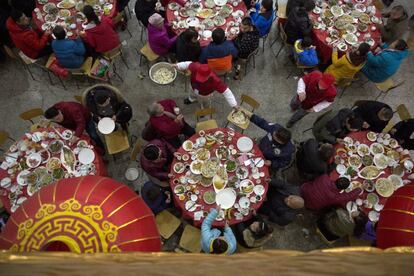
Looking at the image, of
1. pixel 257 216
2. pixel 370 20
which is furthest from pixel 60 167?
pixel 370 20

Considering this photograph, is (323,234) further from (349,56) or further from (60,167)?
(60,167)

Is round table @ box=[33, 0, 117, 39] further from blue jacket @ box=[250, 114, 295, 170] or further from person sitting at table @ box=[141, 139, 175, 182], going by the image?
blue jacket @ box=[250, 114, 295, 170]

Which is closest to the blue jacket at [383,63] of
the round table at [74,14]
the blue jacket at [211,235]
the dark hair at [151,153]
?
the blue jacket at [211,235]

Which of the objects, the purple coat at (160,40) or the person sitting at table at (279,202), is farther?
→ the purple coat at (160,40)

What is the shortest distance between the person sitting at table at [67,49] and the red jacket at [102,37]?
0.25m

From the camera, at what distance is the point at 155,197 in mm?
6203

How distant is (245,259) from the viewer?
7.21 ft

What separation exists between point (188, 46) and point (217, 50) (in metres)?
0.62

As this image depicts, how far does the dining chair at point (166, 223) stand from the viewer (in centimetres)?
668

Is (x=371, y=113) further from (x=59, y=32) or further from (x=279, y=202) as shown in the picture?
(x=59, y=32)

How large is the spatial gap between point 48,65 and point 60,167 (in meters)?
2.87

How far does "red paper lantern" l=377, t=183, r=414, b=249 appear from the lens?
3297 millimetres

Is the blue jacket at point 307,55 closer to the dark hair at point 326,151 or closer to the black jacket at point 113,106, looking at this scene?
the dark hair at point 326,151

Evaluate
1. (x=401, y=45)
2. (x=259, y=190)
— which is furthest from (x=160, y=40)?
(x=401, y=45)
